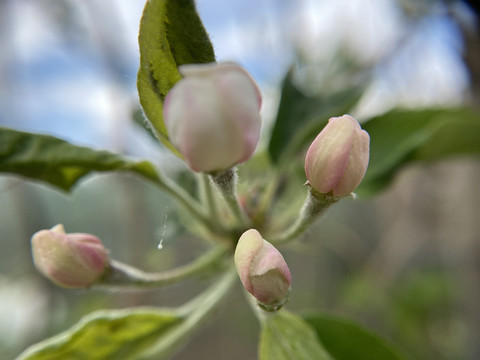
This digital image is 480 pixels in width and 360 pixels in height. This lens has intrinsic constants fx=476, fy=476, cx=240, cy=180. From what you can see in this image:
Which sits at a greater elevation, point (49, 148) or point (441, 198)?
point (49, 148)

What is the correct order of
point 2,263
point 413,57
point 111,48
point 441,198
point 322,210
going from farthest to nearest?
point 2,263
point 441,198
point 413,57
point 111,48
point 322,210

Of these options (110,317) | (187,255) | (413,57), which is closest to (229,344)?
(187,255)

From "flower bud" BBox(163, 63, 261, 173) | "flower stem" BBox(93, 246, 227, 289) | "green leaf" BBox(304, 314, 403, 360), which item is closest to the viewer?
"flower bud" BBox(163, 63, 261, 173)

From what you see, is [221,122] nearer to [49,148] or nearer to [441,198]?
[49,148]

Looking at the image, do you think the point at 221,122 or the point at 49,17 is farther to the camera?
the point at 49,17

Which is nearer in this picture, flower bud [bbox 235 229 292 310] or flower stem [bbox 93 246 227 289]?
flower bud [bbox 235 229 292 310]

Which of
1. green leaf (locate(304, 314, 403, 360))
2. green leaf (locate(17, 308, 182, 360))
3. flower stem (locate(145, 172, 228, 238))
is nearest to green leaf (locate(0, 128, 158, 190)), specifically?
flower stem (locate(145, 172, 228, 238))

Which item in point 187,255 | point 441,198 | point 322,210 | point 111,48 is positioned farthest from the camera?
point 187,255

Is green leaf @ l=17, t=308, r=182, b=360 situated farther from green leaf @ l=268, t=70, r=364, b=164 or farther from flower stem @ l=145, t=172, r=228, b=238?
green leaf @ l=268, t=70, r=364, b=164
